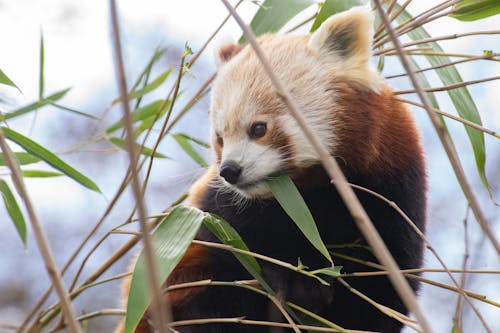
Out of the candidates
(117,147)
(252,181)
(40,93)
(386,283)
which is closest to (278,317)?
(386,283)

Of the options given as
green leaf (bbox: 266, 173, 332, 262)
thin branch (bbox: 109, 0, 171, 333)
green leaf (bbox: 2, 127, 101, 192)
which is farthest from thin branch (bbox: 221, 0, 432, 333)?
green leaf (bbox: 2, 127, 101, 192)

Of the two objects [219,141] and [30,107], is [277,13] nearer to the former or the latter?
[219,141]

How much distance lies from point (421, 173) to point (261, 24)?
87cm

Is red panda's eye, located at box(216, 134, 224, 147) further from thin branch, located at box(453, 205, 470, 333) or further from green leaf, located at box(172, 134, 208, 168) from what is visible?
thin branch, located at box(453, 205, 470, 333)

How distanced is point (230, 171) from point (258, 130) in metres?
0.22

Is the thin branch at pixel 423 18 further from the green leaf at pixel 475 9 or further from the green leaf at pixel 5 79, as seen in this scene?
the green leaf at pixel 5 79

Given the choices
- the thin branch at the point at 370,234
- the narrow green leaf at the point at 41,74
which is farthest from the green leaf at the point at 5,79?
the thin branch at the point at 370,234

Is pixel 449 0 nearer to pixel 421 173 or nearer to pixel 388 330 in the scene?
pixel 421 173

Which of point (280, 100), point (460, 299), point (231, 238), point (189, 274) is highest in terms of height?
point (280, 100)

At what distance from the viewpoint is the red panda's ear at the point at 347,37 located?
2.37 m

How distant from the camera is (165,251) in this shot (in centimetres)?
177

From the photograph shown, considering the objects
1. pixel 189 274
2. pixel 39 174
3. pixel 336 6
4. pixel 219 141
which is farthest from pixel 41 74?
pixel 336 6

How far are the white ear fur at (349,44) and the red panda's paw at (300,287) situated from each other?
0.76 m

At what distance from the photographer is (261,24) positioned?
8.30 feet
